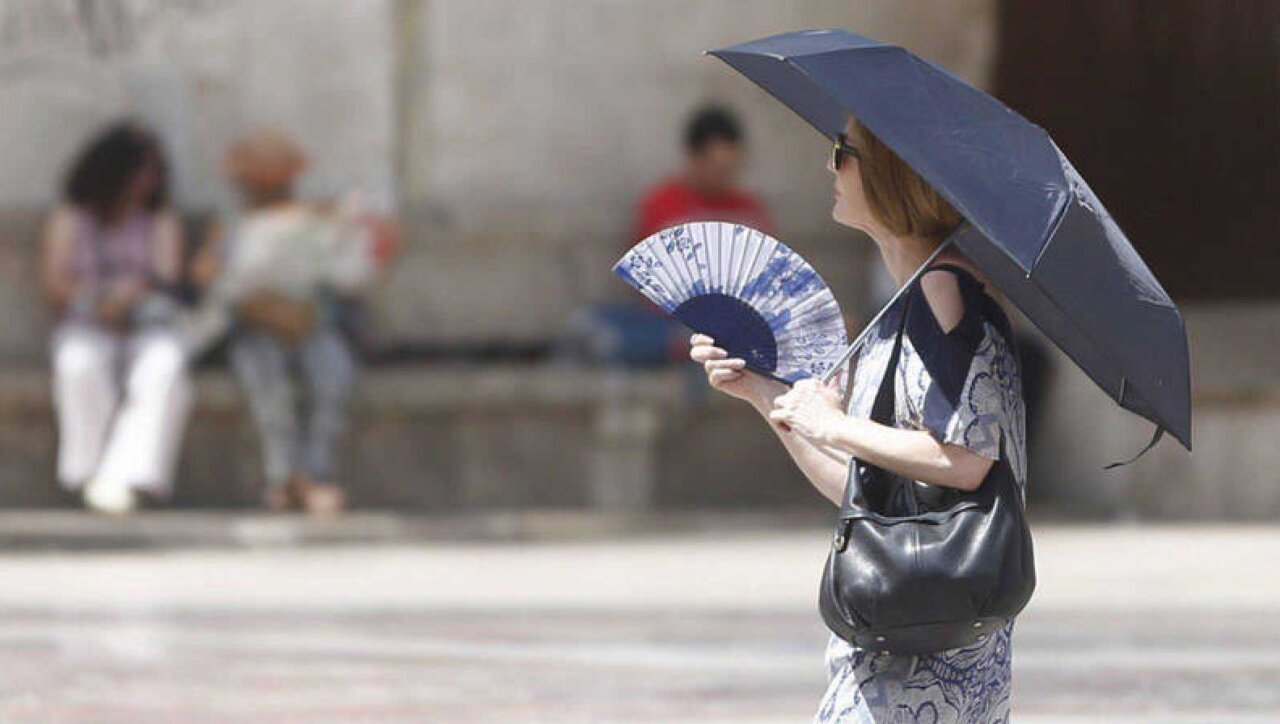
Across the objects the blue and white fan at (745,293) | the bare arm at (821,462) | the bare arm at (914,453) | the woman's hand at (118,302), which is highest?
the blue and white fan at (745,293)

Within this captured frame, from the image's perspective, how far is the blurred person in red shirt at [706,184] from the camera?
13031 mm

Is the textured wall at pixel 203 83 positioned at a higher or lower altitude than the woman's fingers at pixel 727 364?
higher

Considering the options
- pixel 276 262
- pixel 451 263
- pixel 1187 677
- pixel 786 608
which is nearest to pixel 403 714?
pixel 1187 677

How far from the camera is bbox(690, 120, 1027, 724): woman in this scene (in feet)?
13.1

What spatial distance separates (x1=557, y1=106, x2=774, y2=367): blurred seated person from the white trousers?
6.58ft

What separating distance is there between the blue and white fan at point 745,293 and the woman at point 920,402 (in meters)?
0.05

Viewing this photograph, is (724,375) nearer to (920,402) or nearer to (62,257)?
(920,402)

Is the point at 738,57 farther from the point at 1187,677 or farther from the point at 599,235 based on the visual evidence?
the point at 599,235

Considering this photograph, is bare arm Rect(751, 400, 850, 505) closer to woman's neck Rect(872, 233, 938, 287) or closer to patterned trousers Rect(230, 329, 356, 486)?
woman's neck Rect(872, 233, 938, 287)

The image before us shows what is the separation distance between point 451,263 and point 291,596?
142 inches

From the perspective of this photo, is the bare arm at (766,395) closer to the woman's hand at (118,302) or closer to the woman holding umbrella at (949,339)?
the woman holding umbrella at (949,339)

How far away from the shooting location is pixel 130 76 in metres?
13.2

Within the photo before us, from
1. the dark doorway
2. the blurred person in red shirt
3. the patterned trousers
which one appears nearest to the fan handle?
the patterned trousers

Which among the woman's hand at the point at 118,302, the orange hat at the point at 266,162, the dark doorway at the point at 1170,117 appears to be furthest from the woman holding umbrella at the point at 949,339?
the dark doorway at the point at 1170,117
